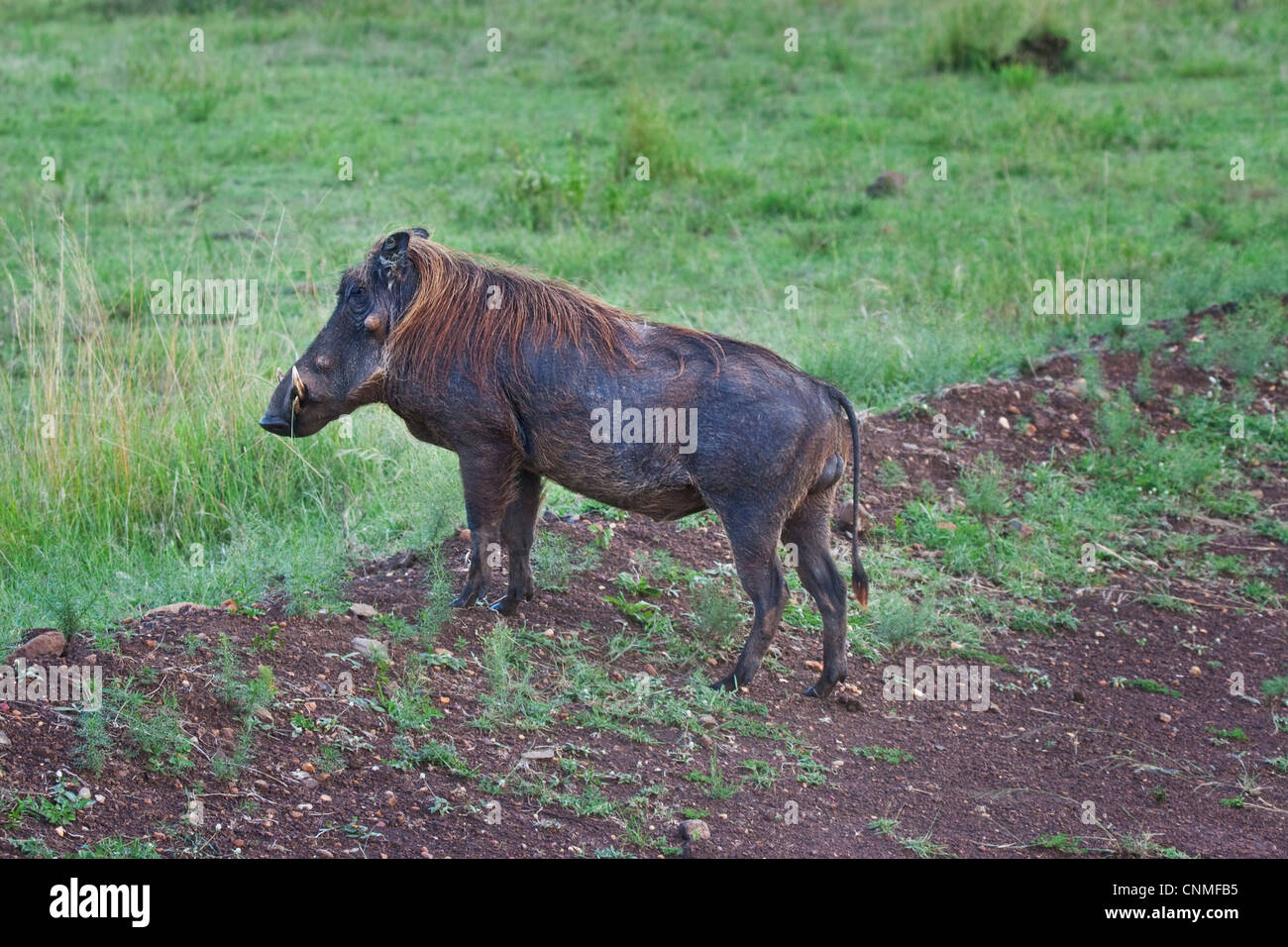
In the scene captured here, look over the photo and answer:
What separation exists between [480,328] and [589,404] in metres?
0.47

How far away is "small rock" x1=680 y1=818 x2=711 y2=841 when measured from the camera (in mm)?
3906

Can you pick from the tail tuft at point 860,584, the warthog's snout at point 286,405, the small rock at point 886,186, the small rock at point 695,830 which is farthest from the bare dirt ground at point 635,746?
the small rock at point 886,186

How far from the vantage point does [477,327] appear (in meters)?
4.78

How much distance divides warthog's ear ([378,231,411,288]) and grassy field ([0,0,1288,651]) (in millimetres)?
1140

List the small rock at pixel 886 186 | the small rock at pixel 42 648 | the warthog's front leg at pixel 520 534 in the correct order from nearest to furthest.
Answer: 1. the small rock at pixel 42 648
2. the warthog's front leg at pixel 520 534
3. the small rock at pixel 886 186

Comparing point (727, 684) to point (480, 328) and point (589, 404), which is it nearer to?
point (589, 404)

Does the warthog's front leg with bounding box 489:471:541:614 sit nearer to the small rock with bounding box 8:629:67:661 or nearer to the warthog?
the warthog

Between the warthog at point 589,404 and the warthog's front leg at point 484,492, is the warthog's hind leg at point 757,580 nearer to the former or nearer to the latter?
the warthog at point 589,404

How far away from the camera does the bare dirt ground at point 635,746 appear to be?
3.84 m

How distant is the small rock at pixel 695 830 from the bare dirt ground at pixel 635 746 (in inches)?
1.3

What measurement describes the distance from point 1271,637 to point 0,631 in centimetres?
477

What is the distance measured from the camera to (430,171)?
453 inches

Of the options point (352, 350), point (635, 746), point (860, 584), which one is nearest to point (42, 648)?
point (352, 350)

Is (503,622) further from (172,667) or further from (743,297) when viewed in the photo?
(743,297)
